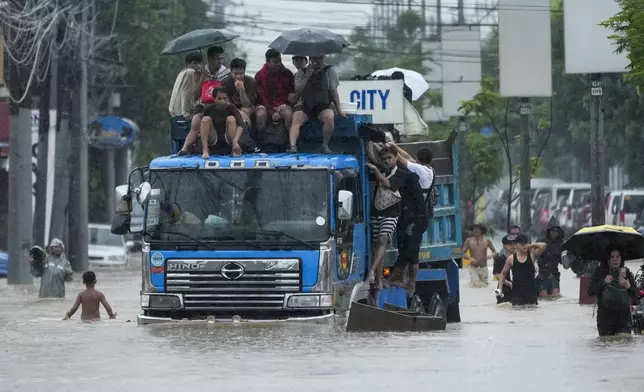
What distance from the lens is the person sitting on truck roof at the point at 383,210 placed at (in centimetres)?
1948

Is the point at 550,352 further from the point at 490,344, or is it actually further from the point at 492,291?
the point at 492,291

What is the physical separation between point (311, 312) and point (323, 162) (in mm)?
1616

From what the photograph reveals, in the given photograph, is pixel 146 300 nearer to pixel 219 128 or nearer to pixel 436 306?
pixel 219 128

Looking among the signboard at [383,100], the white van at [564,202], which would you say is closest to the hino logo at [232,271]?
the signboard at [383,100]

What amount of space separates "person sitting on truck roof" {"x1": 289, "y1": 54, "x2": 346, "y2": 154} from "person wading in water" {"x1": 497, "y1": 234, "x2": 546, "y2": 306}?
7.32m

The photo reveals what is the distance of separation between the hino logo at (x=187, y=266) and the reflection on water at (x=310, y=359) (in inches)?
25.4

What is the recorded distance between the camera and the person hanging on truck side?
19.9m

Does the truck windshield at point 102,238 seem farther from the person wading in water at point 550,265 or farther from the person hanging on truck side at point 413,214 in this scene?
the person hanging on truck side at point 413,214

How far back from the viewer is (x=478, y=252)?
111 feet

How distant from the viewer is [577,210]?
188 feet

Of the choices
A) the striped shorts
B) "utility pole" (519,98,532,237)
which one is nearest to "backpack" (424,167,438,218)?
the striped shorts

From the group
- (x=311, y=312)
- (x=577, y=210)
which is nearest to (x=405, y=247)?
(x=311, y=312)

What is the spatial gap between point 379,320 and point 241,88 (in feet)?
10.4

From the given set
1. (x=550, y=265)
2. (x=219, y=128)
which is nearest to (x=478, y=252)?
(x=550, y=265)
